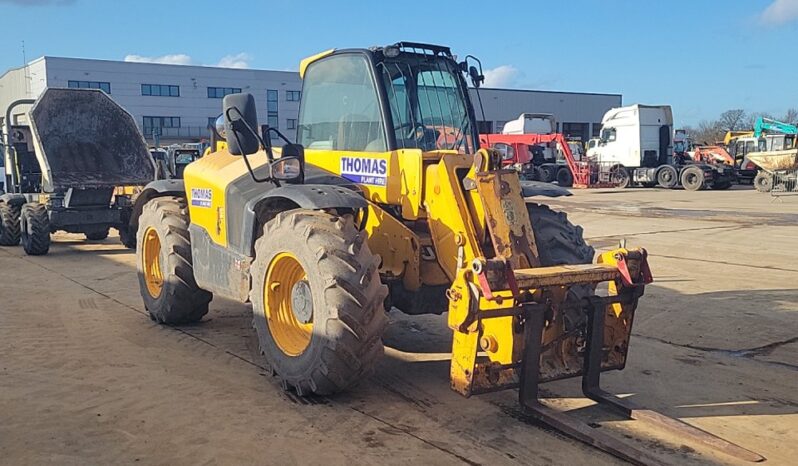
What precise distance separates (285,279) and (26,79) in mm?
56556

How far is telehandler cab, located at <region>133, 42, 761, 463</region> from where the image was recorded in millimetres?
4391

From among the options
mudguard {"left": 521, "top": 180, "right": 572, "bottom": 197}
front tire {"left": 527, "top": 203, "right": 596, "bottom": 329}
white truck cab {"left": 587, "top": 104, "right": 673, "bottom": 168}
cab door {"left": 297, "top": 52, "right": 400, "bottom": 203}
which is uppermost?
white truck cab {"left": 587, "top": 104, "right": 673, "bottom": 168}

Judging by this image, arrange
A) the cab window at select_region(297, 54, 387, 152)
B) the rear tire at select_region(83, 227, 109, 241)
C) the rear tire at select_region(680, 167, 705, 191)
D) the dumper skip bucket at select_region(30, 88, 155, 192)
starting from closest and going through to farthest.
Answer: the cab window at select_region(297, 54, 387, 152), the dumper skip bucket at select_region(30, 88, 155, 192), the rear tire at select_region(83, 227, 109, 241), the rear tire at select_region(680, 167, 705, 191)

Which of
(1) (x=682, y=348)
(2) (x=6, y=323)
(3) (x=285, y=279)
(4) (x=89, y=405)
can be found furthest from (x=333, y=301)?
(2) (x=6, y=323)

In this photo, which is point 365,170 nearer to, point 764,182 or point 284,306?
point 284,306

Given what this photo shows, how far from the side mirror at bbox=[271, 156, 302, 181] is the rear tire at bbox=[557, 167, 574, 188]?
29816 mm

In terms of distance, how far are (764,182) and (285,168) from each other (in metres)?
27.7

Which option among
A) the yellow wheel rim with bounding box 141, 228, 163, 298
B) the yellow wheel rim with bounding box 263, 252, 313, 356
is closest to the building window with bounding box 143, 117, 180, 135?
the yellow wheel rim with bounding box 141, 228, 163, 298

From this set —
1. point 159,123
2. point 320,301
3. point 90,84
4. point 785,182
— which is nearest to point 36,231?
point 320,301

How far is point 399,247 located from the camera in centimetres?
534

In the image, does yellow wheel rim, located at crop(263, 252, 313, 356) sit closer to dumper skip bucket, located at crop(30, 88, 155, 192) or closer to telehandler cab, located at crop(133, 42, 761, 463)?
telehandler cab, located at crop(133, 42, 761, 463)

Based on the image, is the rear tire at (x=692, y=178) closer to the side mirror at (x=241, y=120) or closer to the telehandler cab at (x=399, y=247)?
the telehandler cab at (x=399, y=247)

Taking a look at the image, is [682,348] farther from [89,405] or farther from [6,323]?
[6,323]

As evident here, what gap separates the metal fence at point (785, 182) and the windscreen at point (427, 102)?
2585 centimetres
